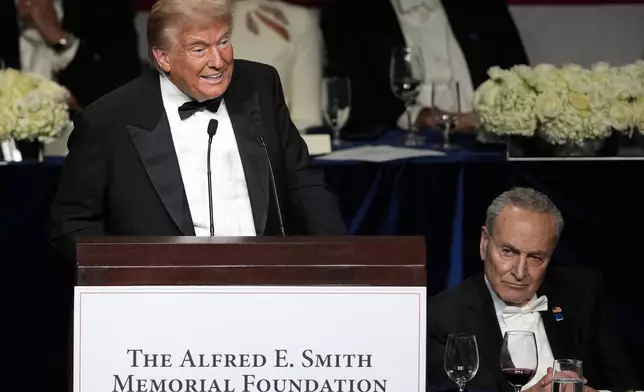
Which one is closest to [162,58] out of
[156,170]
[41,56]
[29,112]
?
[156,170]

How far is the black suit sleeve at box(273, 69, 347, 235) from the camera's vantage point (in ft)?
8.94

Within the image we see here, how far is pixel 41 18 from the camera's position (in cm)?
456

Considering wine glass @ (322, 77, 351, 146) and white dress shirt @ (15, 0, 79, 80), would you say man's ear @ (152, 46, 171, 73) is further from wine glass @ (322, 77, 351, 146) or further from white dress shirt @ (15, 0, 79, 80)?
white dress shirt @ (15, 0, 79, 80)

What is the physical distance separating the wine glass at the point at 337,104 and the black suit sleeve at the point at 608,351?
1190 millimetres

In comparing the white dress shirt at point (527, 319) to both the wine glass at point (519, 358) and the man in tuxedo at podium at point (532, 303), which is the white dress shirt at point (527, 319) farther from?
the wine glass at point (519, 358)

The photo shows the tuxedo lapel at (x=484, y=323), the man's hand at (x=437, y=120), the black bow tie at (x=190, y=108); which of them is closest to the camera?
the black bow tie at (x=190, y=108)

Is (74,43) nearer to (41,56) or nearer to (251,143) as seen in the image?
(41,56)

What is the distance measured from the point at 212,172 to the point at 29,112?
1457 millimetres

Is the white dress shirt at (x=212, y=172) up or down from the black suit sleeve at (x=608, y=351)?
up

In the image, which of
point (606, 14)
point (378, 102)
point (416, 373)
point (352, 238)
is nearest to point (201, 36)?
point (352, 238)

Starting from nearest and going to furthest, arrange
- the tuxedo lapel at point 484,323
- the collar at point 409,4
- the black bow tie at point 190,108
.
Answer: the black bow tie at point 190,108 < the tuxedo lapel at point 484,323 < the collar at point 409,4

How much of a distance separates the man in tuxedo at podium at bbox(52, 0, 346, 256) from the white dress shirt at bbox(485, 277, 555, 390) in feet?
2.27

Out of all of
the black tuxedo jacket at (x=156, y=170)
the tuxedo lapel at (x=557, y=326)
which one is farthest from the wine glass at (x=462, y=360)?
the tuxedo lapel at (x=557, y=326)

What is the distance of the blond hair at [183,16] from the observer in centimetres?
238
